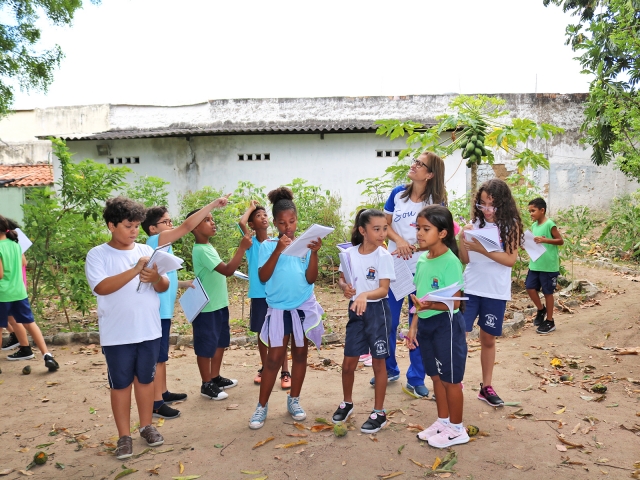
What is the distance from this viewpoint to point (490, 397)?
4.15 meters

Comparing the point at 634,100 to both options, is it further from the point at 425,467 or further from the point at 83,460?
the point at 83,460

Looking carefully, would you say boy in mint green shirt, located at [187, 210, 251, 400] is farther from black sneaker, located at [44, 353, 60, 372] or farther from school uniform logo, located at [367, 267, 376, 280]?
black sneaker, located at [44, 353, 60, 372]

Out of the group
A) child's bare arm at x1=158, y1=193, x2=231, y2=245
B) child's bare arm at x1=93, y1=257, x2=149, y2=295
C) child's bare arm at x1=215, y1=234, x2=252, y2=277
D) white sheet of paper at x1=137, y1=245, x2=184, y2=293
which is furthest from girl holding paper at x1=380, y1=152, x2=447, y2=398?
child's bare arm at x1=93, y1=257, x2=149, y2=295

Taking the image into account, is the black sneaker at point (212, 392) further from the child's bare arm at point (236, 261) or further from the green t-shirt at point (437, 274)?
the green t-shirt at point (437, 274)

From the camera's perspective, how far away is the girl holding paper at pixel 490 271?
4.11 m

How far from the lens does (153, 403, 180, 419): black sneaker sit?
4.19 m

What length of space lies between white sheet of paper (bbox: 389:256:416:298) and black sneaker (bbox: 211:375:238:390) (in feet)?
5.63

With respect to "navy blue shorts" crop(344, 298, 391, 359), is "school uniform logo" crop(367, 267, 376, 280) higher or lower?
higher

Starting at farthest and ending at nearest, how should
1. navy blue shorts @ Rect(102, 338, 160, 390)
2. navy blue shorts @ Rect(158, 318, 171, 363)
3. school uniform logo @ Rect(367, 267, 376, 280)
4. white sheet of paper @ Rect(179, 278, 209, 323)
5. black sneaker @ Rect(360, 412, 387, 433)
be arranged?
1. white sheet of paper @ Rect(179, 278, 209, 323)
2. navy blue shorts @ Rect(158, 318, 171, 363)
3. school uniform logo @ Rect(367, 267, 376, 280)
4. black sneaker @ Rect(360, 412, 387, 433)
5. navy blue shorts @ Rect(102, 338, 160, 390)

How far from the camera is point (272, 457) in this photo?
3.41m

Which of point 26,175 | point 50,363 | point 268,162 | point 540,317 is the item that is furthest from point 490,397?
point 26,175

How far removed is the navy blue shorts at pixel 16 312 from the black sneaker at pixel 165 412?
2457 millimetres

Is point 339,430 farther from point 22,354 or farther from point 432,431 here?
point 22,354

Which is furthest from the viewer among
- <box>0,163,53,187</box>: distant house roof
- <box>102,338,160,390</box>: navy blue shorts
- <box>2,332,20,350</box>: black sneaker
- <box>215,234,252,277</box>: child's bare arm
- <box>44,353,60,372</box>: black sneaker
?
<box>0,163,53,187</box>: distant house roof
